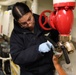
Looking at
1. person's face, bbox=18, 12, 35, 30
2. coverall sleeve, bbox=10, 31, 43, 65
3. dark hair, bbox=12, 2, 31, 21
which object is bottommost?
coverall sleeve, bbox=10, 31, 43, 65

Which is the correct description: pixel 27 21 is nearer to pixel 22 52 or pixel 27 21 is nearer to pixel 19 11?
pixel 19 11

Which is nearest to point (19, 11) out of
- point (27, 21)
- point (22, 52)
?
point (27, 21)

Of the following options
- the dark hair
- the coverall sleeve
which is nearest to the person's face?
the dark hair

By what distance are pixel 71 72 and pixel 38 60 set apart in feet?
0.83

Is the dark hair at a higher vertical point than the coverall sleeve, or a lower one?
higher

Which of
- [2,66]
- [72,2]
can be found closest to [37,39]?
[72,2]

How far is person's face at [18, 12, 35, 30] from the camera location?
3.78 ft

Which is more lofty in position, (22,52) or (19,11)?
(19,11)

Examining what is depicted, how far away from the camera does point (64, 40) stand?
929 millimetres

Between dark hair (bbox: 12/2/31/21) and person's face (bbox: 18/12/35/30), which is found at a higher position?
dark hair (bbox: 12/2/31/21)

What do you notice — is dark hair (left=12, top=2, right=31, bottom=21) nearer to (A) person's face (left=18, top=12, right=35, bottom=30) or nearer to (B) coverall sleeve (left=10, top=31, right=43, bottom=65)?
(A) person's face (left=18, top=12, right=35, bottom=30)

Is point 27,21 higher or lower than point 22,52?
higher

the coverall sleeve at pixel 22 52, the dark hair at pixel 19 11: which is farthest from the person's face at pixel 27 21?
the coverall sleeve at pixel 22 52

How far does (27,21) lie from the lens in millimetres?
1156
